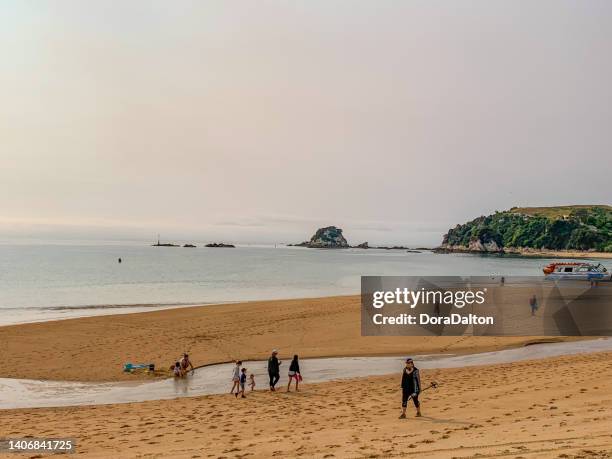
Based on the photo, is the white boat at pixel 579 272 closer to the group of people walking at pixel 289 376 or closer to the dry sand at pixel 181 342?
the dry sand at pixel 181 342

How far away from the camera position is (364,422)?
44.4ft

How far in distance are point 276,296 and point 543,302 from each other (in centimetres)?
3004

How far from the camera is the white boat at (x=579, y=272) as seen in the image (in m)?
56.2

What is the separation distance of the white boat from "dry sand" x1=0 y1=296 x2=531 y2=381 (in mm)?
31982

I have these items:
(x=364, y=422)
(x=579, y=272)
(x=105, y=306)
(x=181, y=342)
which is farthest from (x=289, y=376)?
(x=579, y=272)

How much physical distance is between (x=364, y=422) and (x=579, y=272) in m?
54.2

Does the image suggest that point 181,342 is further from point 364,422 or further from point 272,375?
point 364,422

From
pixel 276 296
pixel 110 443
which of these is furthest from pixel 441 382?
pixel 276 296

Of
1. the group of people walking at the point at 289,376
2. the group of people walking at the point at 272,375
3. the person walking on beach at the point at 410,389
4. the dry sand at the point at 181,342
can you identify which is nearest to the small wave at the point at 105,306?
the dry sand at the point at 181,342

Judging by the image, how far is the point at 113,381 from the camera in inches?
824

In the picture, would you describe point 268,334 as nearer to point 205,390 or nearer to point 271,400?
point 205,390

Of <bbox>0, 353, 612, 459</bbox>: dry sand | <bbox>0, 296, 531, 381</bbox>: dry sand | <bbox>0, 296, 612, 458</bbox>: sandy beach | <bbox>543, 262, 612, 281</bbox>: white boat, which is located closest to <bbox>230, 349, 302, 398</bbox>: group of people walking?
<bbox>0, 296, 612, 458</bbox>: sandy beach

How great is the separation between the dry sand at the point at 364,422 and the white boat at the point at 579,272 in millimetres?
42323

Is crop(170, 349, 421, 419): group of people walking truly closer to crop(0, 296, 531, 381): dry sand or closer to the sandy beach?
the sandy beach
